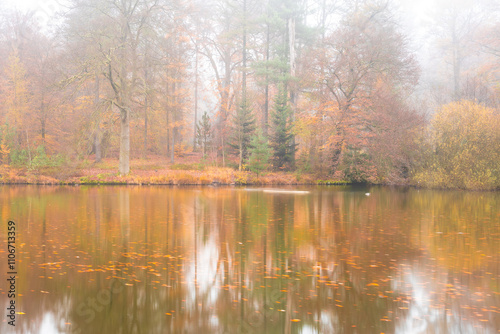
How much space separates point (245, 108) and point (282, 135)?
371cm

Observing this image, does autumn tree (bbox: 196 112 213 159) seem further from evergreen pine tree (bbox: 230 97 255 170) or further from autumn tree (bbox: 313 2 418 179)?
autumn tree (bbox: 313 2 418 179)

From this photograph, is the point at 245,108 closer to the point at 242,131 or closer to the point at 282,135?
the point at 242,131

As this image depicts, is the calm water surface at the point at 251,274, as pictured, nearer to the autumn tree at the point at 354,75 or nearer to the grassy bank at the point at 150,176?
the grassy bank at the point at 150,176

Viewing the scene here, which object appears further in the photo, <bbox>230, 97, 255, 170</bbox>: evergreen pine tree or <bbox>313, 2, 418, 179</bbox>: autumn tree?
<bbox>230, 97, 255, 170</bbox>: evergreen pine tree

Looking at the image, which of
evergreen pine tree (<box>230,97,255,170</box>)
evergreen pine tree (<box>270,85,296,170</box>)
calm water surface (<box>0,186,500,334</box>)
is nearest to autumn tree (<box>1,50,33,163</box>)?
evergreen pine tree (<box>230,97,255,170</box>)

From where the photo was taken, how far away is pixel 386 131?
2966 centimetres

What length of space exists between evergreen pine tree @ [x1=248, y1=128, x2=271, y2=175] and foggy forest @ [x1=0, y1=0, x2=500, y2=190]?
4.2 inches

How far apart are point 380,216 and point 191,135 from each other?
120 feet

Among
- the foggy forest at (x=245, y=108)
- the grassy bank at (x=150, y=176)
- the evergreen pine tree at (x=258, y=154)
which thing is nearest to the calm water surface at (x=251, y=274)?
the foggy forest at (x=245, y=108)

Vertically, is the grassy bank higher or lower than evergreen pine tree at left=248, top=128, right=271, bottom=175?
lower

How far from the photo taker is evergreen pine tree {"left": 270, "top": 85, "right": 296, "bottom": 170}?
32.8m

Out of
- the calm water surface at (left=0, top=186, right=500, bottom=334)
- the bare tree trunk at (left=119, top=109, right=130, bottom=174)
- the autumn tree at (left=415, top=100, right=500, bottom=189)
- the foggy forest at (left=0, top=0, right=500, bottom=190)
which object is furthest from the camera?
the bare tree trunk at (left=119, top=109, right=130, bottom=174)

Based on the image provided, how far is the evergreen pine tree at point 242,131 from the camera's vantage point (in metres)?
32.7

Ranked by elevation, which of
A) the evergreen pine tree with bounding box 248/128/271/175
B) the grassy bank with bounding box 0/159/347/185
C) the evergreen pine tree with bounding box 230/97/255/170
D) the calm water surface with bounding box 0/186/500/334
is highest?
the evergreen pine tree with bounding box 230/97/255/170
